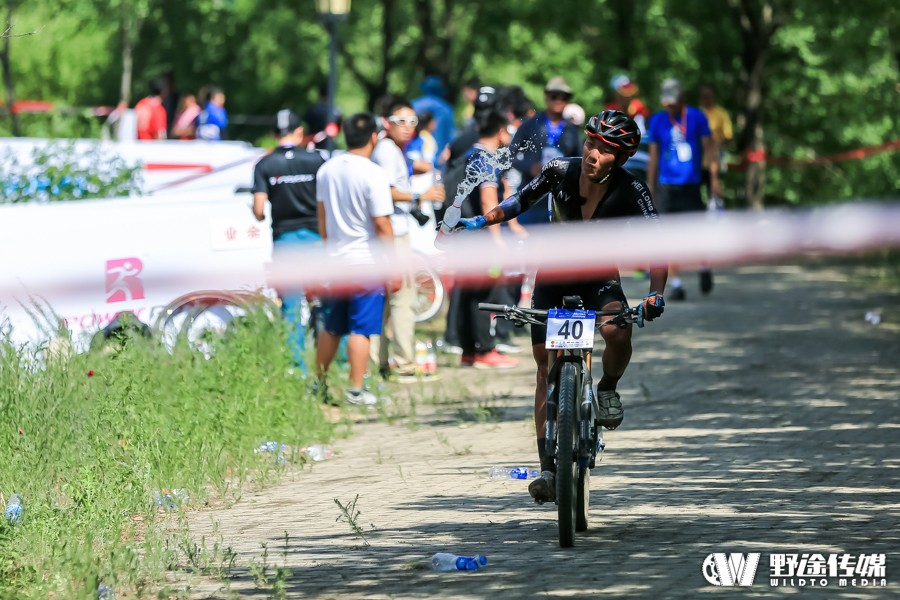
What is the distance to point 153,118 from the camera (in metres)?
28.0

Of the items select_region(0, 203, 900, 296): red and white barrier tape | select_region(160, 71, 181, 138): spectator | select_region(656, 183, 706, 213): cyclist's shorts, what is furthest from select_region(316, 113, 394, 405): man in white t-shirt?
select_region(160, 71, 181, 138): spectator

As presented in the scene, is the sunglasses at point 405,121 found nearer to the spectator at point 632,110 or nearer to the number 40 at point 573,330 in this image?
the spectator at point 632,110

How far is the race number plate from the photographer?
25.5 ft

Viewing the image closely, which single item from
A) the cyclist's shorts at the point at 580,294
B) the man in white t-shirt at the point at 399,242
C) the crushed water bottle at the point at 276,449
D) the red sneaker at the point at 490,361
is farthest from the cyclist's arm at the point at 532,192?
the red sneaker at the point at 490,361

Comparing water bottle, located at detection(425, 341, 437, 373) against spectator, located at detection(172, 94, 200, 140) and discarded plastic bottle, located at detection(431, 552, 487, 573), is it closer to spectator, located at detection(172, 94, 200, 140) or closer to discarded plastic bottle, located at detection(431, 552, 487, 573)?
discarded plastic bottle, located at detection(431, 552, 487, 573)

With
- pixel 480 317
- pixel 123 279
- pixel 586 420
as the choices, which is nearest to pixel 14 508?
pixel 586 420

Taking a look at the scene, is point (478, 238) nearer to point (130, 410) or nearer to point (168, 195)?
point (168, 195)

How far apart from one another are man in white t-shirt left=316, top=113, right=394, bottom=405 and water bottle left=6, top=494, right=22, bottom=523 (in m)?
4.30

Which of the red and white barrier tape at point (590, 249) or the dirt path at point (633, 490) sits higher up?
the red and white barrier tape at point (590, 249)

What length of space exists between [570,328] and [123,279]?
200 inches

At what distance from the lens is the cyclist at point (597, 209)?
8.07 meters

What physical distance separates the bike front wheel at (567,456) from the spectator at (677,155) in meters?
10.2

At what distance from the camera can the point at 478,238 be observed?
1517 centimetres

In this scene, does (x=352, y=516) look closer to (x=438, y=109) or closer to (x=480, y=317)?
(x=480, y=317)
